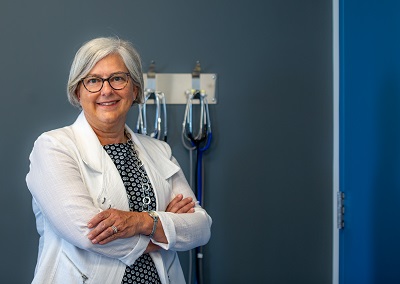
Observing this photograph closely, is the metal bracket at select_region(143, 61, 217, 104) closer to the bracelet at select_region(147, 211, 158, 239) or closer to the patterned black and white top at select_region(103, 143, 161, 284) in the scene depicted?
the patterned black and white top at select_region(103, 143, 161, 284)

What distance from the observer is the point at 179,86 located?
6.60 feet

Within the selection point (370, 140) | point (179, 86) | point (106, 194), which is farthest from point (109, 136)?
point (370, 140)

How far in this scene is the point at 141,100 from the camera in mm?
1688

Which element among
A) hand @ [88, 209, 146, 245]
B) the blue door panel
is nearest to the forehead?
hand @ [88, 209, 146, 245]

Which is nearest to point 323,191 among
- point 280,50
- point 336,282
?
point 336,282

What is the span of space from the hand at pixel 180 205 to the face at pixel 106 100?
322 mm

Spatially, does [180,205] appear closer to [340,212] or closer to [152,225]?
[152,225]

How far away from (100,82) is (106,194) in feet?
1.18

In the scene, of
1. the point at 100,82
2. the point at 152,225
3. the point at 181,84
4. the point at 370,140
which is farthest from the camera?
the point at 181,84

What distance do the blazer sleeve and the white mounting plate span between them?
2.25ft

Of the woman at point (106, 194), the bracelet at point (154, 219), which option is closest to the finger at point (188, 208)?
the woman at point (106, 194)

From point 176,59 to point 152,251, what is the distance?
88 cm

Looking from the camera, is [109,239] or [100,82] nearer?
[109,239]

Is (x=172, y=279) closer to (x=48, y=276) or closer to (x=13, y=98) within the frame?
(x=48, y=276)
